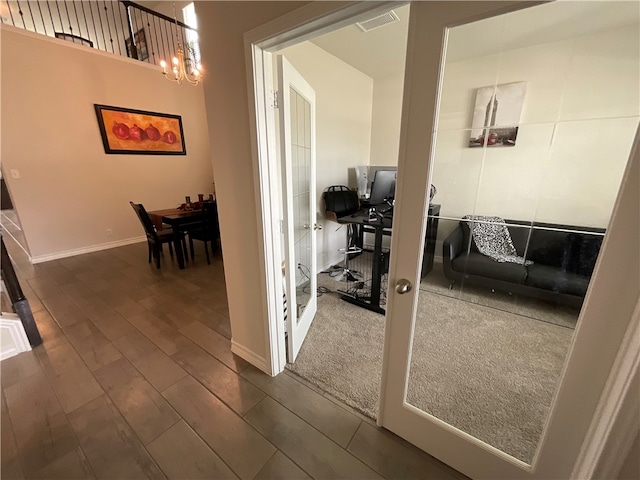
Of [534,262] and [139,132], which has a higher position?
[139,132]

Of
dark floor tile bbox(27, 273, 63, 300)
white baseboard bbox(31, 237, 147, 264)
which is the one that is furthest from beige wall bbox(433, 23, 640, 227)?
white baseboard bbox(31, 237, 147, 264)

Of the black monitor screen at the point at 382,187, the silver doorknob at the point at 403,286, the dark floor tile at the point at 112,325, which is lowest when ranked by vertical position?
the dark floor tile at the point at 112,325

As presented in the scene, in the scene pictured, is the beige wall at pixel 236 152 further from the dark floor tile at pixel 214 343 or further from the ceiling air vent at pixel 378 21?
the ceiling air vent at pixel 378 21

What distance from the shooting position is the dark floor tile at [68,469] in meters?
1.24

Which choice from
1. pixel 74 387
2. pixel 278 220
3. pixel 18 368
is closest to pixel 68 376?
pixel 74 387

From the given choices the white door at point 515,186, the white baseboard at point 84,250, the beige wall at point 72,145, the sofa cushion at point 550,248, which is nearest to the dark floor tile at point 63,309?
the white baseboard at point 84,250

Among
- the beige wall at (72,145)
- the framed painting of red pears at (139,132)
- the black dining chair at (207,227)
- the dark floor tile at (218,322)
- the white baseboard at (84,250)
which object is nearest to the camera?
the dark floor tile at (218,322)

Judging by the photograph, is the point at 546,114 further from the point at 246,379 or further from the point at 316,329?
the point at 246,379

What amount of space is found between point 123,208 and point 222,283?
297 centimetres

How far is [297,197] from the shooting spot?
2.03 metres

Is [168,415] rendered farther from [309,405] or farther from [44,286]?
[44,286]

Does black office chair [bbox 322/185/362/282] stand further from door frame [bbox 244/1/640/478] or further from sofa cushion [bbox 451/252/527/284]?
door frame [bbox 244/1/640/478]

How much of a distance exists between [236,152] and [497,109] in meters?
1.43

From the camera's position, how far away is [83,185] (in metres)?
4.19
